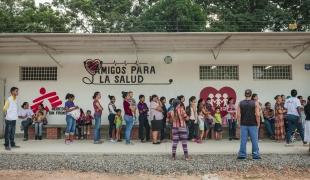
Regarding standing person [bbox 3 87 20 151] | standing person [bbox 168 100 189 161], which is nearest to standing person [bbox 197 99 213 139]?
standing person [bbox 168 100 189 161]

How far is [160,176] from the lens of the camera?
837 cm

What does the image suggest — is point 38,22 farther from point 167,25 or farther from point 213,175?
point 213,175

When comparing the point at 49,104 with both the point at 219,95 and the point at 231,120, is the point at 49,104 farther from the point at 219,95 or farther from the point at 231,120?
the point at 231,120

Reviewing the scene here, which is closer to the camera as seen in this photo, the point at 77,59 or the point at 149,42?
the point at 149,42

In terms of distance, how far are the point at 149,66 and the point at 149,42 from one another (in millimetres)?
1839

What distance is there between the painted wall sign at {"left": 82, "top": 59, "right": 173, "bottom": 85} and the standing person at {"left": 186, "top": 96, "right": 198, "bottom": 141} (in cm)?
244

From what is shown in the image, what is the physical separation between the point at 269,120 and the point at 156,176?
6.99m

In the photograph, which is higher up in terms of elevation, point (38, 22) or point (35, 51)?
point (38, 22)

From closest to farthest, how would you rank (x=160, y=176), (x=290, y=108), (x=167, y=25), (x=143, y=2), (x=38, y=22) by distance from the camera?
(x=160, y=176) < (x=290, y=108) < (x=167, y=25) < (x=38, y=22) < (x=143, y=2)

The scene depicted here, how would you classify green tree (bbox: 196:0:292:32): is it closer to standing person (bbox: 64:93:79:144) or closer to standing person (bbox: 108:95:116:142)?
standing person (bbox: 108:95:116:142)

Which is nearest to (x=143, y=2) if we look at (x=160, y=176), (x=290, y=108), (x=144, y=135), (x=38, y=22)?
(x=38, y=22)

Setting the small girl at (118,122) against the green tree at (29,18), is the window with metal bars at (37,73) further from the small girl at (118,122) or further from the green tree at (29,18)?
the green tree at (29,18)

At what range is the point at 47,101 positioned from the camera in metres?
15.3

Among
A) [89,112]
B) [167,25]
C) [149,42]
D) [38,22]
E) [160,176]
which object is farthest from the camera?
[38,22]
